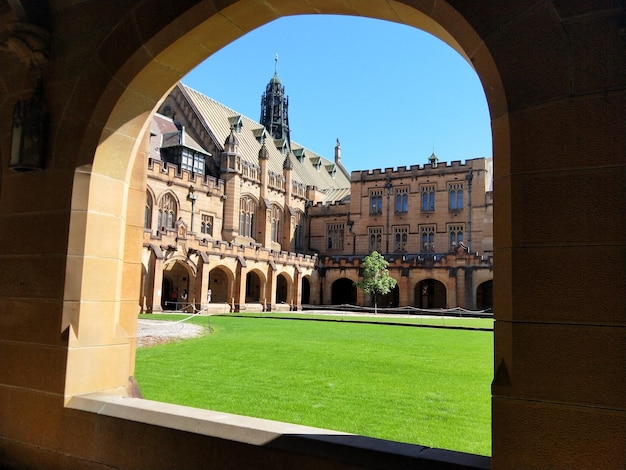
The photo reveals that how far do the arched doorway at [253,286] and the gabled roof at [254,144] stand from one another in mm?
10225

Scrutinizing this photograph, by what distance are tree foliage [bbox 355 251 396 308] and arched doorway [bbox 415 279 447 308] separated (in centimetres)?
455

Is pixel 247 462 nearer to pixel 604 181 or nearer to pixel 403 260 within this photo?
pixel 604 181

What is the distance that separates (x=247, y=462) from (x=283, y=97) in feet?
208

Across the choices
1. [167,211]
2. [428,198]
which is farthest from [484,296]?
[167,211]

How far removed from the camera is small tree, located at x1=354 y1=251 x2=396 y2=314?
39812 mm

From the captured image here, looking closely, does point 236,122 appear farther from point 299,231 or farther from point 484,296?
point 484,296

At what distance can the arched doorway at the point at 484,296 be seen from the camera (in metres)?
41.9

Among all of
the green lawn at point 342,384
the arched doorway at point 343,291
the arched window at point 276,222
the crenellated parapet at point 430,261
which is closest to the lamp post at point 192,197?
the arched window at point 276,222

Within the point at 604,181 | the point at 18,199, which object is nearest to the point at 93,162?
the point at 18,199

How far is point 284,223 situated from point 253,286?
9.41 meters

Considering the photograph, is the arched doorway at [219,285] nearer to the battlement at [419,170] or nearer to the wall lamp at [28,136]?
the battlement at [419,170]

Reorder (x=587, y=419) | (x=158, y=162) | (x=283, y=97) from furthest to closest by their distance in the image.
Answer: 1. (x=283, y=97)
2. (x=158, y=162)
3. (x=587, y=419)

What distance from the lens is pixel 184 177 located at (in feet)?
118

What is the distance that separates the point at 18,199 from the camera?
3490mm
